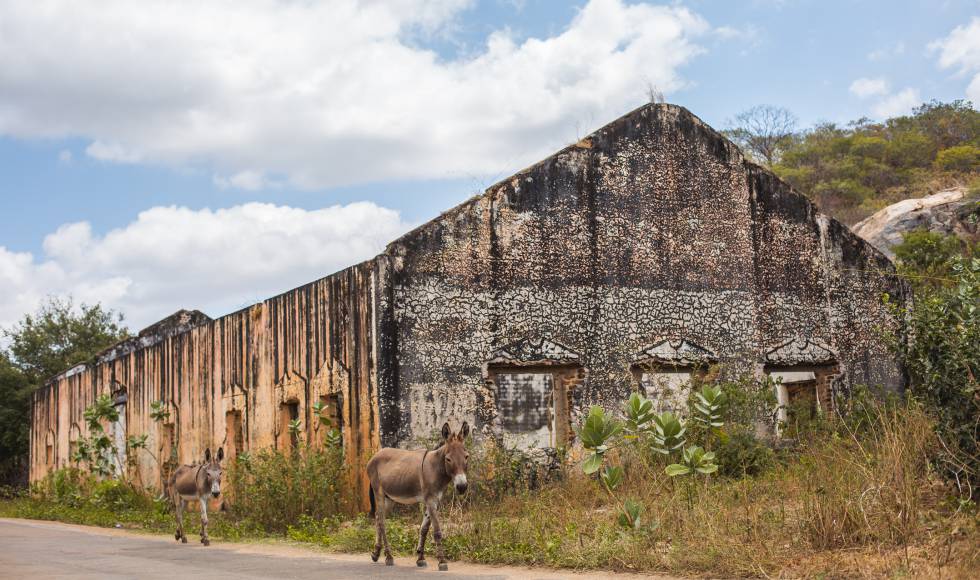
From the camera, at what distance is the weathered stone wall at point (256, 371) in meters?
15.7

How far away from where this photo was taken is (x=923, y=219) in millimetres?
29562

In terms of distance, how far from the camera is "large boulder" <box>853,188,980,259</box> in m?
28.7

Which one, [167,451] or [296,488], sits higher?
[167,451]

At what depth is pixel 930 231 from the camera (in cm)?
2847

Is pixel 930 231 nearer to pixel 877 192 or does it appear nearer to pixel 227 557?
pixel 877 192

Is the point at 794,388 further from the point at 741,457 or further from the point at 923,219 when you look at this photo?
the point at 923,219

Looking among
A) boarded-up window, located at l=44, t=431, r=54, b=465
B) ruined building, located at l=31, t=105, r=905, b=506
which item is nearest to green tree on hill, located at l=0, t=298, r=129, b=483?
boarded-up window, located at l=44, t=431, r=54, b=465

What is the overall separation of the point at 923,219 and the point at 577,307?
57.7 feet

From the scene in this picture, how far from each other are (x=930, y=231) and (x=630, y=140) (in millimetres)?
15050

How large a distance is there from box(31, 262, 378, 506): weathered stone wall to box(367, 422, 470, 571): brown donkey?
3.69 metres

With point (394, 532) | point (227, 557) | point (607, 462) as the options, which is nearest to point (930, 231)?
point (607, 462)

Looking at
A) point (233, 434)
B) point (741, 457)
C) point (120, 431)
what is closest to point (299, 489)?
point (233, 434)

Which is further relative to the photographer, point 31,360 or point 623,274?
point 31,360

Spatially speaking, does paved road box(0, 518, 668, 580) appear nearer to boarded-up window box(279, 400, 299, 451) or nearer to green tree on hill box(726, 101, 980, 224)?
boarded-up window box(279, 400, 299, 451)
